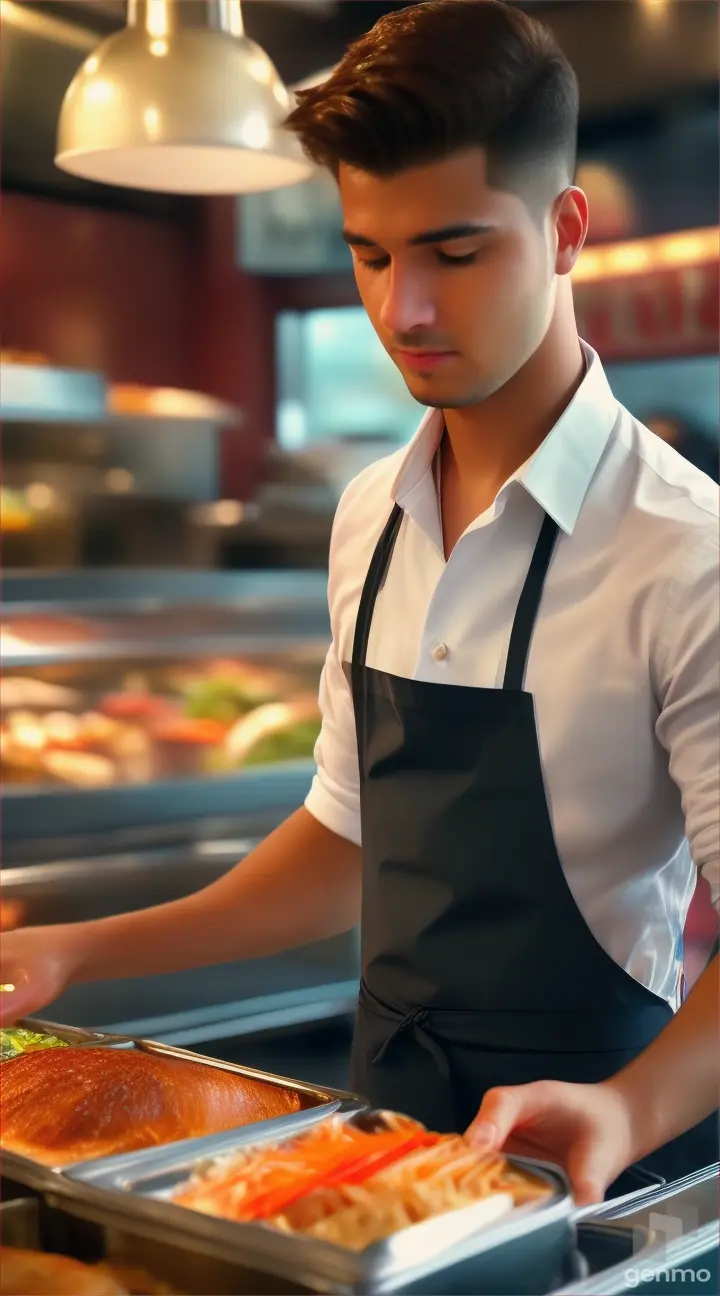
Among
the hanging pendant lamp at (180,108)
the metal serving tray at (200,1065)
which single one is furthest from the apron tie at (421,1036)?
the hanging pendant lamp at (180,108)

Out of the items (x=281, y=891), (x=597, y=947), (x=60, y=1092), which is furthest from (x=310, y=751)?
(x=60, y=1092)

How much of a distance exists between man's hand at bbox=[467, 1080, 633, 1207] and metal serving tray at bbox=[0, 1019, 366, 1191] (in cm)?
14

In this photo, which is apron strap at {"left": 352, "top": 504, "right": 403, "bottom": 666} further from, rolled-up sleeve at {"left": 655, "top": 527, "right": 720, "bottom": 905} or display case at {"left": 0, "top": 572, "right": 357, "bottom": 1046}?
display case at {"left": 0, "top": 572, "right": 357, "bottom": 1046}

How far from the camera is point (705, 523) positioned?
1.51 meters

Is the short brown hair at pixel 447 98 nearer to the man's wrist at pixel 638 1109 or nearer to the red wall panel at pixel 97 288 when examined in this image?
the man's wrist at pixel 638 1109

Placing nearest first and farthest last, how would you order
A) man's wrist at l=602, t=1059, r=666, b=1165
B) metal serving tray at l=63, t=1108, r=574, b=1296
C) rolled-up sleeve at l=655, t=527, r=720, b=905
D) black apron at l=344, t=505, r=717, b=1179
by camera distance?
1. metal serving tray at l=63, t=1108, r=574, b=1296
2. man's wrist at l=602, t=1059, r=666, b=1165
3. rolled-up sleeve at l=655, t=527, r=720, b=905
4. black apron at l=344, t=505, r=717, b=1179

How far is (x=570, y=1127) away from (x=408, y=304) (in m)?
0.76

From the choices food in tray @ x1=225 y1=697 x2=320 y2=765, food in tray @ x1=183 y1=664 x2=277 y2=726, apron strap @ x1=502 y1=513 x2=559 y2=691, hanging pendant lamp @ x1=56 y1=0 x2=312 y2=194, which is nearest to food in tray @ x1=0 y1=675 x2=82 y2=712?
food in tray @ x1=183 y1=664 x2=277 y2=726

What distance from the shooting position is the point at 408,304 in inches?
57.9

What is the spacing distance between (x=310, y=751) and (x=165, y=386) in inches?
105

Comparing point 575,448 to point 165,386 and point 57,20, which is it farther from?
point 165,386

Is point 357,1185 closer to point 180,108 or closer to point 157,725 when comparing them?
point 180,108

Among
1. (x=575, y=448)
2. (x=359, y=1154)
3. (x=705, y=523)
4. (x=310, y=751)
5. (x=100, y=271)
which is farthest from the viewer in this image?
(x=100, y=271)

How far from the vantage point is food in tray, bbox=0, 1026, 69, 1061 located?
4.88ft
